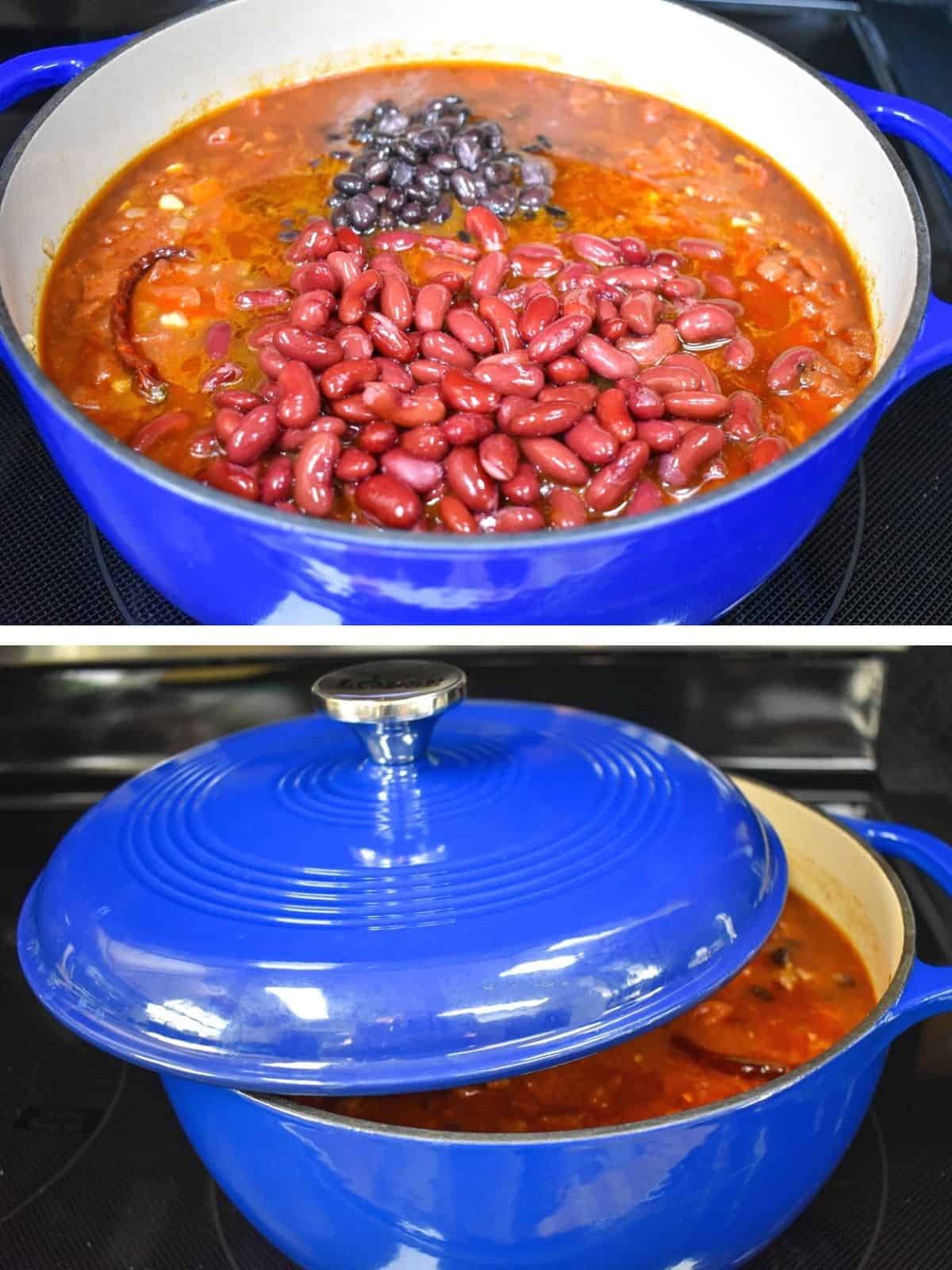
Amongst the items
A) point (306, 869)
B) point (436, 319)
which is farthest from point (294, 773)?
point (436, 319)

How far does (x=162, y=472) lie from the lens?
762mm

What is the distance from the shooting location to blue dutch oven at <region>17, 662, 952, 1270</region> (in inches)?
27.3

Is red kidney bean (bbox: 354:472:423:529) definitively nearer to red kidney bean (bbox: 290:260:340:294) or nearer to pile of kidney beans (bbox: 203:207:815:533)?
pile of kidney beans (bbox: 203:207:815:533)

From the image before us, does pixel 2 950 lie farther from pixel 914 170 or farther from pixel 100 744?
pixel 914 170

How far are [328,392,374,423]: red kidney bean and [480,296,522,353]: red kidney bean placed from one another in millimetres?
128

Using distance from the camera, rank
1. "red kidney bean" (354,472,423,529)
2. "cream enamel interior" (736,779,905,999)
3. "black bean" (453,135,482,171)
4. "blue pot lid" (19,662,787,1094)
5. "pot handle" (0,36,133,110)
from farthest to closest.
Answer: "black bean" (453,135,482,171) → "pot handle" (0,36,133,110) → "cream enamel interior" (736,779,905,999) → "red kidney bean" (354,472,423,529) → "blue pot lid" (19,662,787,1094)

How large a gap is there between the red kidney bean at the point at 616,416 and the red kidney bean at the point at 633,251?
0.22 meters

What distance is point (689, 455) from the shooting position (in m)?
0.92

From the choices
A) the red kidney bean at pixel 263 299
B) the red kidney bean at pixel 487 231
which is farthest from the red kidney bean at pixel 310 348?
the red kidney bean at pixel 487 231

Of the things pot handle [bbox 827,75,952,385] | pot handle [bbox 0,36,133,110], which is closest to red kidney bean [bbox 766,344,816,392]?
pot handle [bbox 827,75,952,385]

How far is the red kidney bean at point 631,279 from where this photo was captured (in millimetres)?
1047

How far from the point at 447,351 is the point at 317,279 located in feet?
0.44

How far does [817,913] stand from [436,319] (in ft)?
1.94

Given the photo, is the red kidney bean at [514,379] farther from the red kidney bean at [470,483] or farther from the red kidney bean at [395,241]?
the red kidney bean at [395,241]
